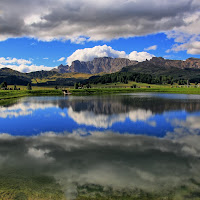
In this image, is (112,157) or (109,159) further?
(112,157)

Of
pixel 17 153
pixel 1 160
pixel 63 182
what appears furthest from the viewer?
pixel 17 153

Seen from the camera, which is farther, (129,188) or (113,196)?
(129,188)

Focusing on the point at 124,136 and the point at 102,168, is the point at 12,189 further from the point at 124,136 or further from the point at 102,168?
the point at 124,136

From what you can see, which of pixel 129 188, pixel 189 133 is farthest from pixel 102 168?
pixel 189 133

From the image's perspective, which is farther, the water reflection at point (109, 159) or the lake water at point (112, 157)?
the water reflection at point (109, 159)

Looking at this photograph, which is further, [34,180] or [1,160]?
[1,160]

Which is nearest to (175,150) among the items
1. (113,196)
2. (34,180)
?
(113,196)

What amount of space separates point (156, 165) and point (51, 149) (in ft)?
37.7

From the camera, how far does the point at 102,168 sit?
15.9 meters

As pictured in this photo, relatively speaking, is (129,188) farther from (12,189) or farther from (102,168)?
(12,189)

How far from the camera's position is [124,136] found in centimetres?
2511

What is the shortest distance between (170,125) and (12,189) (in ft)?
86.0

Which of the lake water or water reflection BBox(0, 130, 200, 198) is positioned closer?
the lake water

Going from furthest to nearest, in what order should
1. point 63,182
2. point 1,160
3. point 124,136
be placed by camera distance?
point 124,136 → point 1,160 → point 63,182
